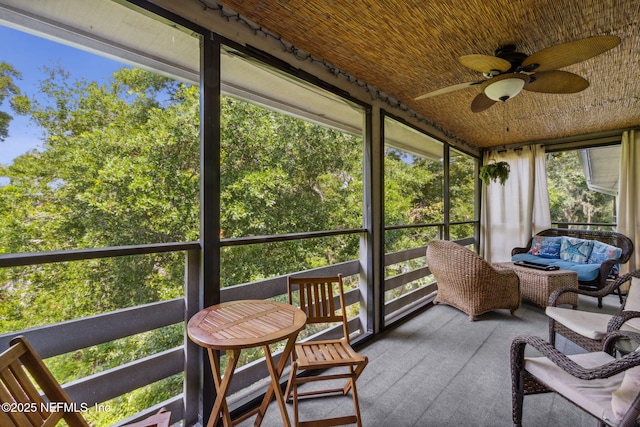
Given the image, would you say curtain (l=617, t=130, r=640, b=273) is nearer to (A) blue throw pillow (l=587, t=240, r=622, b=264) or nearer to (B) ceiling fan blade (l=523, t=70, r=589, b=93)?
(A) blue throw pillow (l=587, t=240, r=622, b=264)

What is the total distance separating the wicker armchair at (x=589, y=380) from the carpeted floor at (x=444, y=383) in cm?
35

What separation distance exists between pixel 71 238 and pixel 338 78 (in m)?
3.13

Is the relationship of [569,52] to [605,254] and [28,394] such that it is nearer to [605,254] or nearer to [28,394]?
[28,394]

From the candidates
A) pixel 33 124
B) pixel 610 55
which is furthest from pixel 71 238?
pixel 610 55

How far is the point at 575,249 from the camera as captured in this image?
4410mm

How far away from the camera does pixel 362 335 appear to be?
2.85 m

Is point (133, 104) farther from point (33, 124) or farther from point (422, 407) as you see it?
point (422, 407)

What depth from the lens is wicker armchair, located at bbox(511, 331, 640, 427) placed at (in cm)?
112

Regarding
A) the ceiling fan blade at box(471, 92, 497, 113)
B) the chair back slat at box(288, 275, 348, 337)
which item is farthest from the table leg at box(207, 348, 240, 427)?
the ceiling fan blade at box(471, 92, 497, 113)

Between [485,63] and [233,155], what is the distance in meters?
3.50

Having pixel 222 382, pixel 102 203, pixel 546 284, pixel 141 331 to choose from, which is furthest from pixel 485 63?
pixel 102 203

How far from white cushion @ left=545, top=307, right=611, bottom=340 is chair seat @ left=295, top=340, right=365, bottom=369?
63.5 inches

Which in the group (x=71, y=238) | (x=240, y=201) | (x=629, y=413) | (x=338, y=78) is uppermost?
(x=338, y=78)

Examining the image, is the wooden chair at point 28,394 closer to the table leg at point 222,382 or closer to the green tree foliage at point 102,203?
the table leg at point 222,382
